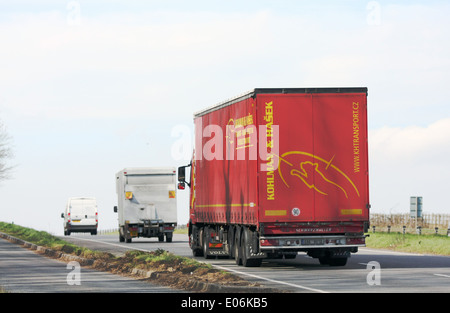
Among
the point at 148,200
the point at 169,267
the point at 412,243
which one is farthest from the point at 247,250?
the point at 148,200

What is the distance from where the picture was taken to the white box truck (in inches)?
1646

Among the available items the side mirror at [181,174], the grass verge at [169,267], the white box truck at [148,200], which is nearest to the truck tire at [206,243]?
the side mirror at [181,174]

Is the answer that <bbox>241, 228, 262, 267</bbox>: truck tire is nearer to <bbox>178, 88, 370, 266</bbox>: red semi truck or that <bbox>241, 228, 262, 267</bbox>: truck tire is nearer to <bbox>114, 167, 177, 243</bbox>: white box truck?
<bbox>178, 88, 370, 266</bbox>: red semi truck

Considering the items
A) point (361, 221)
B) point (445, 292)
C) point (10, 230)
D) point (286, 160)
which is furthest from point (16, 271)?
point (10, 230)

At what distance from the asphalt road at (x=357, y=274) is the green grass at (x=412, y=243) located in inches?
194

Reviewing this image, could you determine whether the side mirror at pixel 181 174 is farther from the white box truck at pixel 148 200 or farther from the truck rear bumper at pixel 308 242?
the white box truck at pixel 148 200

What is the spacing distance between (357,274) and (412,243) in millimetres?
15851

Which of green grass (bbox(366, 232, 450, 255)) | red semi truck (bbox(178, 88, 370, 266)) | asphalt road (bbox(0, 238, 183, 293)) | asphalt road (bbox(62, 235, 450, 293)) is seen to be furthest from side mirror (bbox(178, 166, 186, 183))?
green grass (bbox(366, 232, 450, 255))

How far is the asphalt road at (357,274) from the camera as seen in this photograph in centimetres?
1792

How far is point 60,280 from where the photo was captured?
2012cm

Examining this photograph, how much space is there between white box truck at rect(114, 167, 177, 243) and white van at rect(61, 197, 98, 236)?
1618 centimetres
